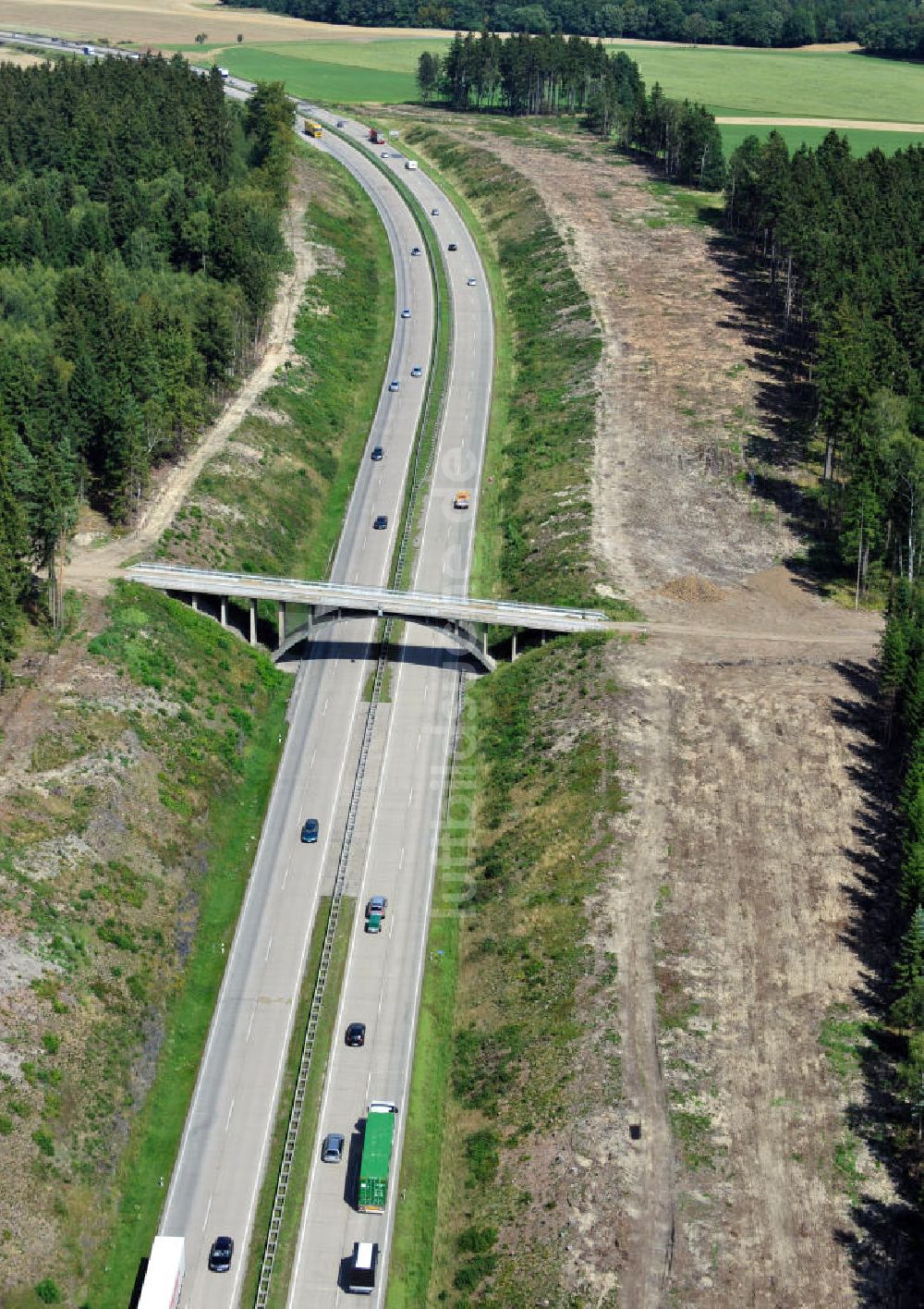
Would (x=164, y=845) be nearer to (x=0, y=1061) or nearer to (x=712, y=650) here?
(x=0, y=1061)

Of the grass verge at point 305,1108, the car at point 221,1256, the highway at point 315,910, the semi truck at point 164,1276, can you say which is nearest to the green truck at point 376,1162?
the highway at point 315,910

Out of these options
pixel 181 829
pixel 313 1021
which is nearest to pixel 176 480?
pixel 181 829

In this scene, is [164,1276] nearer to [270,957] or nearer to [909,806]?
[270,957]

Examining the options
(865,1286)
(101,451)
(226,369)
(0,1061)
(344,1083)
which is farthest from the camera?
(226,369)

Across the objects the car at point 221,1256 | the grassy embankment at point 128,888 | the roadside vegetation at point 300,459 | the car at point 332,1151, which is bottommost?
the car at point 221,1256

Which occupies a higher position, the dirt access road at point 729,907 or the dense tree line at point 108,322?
the dense tree line at point 108,322

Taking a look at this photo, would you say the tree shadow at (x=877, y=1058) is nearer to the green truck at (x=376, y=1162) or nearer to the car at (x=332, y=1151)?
the green truck at (x=376, y=1162)

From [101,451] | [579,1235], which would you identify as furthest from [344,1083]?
[101,451]
